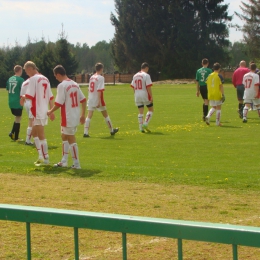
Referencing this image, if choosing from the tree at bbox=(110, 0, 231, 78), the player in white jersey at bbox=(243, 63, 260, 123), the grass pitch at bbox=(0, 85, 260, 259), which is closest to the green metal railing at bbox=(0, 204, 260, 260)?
the grass pitch at bbox=(0, 85, 260, 259)

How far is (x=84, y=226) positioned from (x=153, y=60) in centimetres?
7266

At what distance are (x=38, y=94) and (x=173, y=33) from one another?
62.7m

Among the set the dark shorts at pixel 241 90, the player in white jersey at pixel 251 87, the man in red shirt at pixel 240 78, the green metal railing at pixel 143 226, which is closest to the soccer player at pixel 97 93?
the player in white jersey at pixel 251 87

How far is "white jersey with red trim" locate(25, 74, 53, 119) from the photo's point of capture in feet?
39.4

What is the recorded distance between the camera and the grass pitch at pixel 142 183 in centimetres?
595

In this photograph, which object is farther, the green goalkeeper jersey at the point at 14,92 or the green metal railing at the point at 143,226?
the green goalkeeper jersey at the point at 14,92

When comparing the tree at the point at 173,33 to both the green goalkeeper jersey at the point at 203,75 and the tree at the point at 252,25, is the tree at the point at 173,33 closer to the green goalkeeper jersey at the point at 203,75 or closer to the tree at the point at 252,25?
the tree at the point at 252,25

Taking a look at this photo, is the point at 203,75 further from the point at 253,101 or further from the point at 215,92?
the point at 253,101

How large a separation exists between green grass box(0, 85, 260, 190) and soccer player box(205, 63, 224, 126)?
1.73 feet

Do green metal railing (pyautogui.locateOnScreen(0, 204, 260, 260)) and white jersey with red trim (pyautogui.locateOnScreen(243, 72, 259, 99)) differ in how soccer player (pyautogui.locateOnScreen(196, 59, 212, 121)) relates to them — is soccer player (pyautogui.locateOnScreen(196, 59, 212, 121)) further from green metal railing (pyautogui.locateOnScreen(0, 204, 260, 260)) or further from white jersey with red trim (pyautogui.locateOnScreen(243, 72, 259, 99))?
green metal railing (pyautogui.locateOnScreen(0, 204, 260, 260))

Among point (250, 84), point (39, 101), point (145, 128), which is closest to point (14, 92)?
point (145, 128)

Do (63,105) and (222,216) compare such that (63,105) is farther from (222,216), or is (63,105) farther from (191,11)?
(191,11)

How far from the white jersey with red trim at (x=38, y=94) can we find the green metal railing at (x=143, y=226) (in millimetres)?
8870

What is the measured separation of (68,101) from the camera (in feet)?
37.6
